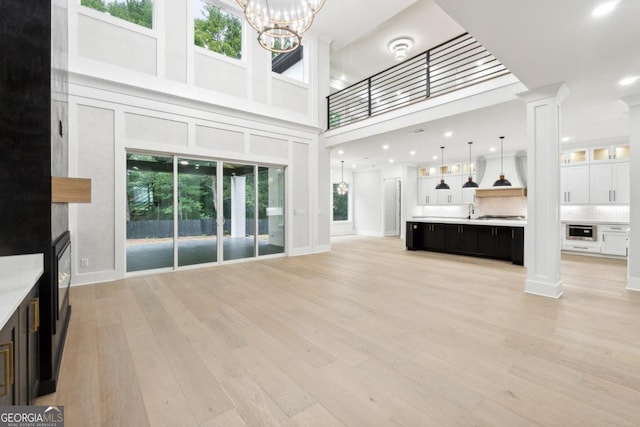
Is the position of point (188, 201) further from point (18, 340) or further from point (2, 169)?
point (18, 340)

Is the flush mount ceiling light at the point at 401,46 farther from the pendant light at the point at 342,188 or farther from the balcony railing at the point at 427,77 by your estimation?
the pendant light at the point at 342,188

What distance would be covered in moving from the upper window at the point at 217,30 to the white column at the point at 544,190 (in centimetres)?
572

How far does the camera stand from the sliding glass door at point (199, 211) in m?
5.08

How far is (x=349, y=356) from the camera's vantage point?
230cm

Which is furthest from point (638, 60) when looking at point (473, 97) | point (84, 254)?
point (84, 254)

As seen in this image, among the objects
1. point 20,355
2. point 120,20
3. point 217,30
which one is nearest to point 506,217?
point 217,30

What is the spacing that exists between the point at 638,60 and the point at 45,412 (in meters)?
5.82

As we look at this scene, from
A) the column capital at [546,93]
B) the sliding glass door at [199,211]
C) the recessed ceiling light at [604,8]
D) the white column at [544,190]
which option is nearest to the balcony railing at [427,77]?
the column capital at [546,93]

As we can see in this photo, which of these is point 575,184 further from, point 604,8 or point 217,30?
point 217,30

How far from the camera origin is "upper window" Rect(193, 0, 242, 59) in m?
5.82

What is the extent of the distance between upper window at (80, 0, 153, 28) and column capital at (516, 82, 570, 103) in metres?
6.41

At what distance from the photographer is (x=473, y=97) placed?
4.66m

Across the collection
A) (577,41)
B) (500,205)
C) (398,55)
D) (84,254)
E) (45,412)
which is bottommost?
(45,412)

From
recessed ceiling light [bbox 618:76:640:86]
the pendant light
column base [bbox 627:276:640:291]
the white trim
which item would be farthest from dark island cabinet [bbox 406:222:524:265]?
the white trim
